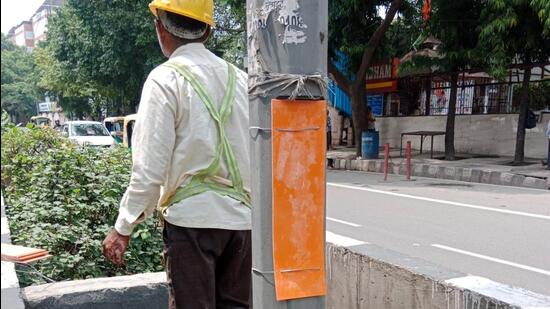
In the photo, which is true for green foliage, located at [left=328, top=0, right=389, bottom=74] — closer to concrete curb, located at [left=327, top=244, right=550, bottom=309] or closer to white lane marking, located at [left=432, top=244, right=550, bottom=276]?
white lane marking, located at [left=432, top=244, right=550, bottom=276]

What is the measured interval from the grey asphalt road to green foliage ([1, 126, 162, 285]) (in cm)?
145

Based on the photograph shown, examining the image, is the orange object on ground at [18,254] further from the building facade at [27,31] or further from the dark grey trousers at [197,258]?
the building facade at [27,31]

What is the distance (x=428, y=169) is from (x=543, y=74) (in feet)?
12.2

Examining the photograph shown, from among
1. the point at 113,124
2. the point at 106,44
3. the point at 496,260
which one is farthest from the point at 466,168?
the point at 113,124

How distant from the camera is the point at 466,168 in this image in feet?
41.4

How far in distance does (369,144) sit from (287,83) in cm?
1431

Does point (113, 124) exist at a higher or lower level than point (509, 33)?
lower

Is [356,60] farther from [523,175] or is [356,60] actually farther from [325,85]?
[325,85]

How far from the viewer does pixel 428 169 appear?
43.7ft

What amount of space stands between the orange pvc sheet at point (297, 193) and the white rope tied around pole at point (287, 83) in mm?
33

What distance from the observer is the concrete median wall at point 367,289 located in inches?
97.7

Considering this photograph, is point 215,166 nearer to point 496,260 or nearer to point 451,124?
point 496,260

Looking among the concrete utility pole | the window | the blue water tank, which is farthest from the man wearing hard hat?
the window

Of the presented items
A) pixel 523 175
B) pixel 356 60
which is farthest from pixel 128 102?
pixel 523 175
